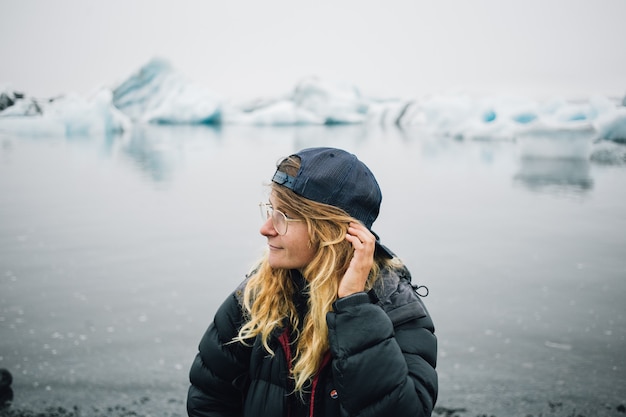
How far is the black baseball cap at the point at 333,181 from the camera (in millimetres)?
1582

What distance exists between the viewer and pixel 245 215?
9.95 m

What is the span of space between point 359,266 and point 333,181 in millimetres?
273

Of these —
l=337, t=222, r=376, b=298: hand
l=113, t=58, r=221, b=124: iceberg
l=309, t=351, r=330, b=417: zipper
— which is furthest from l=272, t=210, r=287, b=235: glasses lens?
l=113, t=58, r=221, b=124: iceberg

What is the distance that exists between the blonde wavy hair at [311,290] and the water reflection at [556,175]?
41.0 feet

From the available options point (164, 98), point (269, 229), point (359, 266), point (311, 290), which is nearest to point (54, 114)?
point (164, 98)

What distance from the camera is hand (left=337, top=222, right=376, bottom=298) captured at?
60.9 inches

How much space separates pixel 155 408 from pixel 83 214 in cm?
703

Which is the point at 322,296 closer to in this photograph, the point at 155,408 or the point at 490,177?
the point at 155,408

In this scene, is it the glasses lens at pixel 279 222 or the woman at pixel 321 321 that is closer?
the woman at pixel 321 321

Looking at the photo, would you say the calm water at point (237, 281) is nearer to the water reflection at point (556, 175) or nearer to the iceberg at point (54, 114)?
the water reflection at point (556, 175)

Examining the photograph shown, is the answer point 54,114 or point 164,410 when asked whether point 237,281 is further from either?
point 54,114

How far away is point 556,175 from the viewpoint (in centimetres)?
1609

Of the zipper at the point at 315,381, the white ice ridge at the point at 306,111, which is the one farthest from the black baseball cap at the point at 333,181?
the white ice ridge at the point at 306,111

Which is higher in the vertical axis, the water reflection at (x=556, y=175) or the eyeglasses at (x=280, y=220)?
the eyeglasses at (x=280, y=220)
